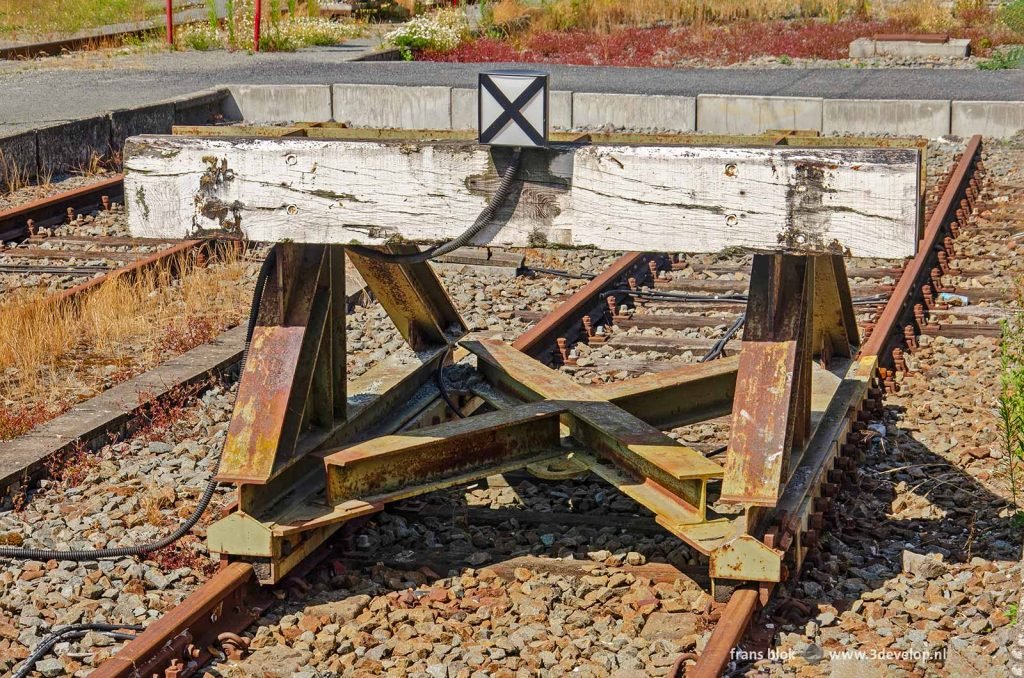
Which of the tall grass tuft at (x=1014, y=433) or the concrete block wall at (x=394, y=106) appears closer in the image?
the tall grass tuft at (x=1014, y=433)

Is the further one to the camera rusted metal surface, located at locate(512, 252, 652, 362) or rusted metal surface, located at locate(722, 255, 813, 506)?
rusted metal surface, located at locate(512, 252, 652, 362)

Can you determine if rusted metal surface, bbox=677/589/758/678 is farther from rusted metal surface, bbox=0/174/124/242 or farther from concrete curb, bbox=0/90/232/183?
concrete curb, bbox=0/90/232/183

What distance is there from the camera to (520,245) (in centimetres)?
478

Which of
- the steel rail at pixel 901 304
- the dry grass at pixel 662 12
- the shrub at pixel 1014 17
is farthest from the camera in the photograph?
the dry grass at pixel 662 12

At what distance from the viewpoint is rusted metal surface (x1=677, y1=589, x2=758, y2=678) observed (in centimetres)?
437

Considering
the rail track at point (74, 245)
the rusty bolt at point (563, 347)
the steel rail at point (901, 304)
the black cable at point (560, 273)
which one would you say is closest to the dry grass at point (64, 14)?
the rail track at point (74, 245)

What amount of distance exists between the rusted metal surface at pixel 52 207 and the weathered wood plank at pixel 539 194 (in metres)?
6.33

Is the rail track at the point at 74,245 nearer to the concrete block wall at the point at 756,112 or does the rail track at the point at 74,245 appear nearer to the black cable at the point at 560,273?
the black cable at the point at 560,273

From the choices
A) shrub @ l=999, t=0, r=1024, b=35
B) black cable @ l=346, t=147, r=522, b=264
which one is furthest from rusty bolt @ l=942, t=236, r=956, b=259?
shrub @ l=999, t=0, r=1024, b=35

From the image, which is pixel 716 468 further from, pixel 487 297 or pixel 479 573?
pixel 487 297

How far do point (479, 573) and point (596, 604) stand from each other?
0.47 m

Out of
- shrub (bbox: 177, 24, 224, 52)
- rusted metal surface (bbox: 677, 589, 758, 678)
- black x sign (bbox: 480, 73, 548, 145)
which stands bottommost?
rusted metal surface (bbox: 677, 589, 758, 678)

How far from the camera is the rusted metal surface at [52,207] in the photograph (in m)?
10.9

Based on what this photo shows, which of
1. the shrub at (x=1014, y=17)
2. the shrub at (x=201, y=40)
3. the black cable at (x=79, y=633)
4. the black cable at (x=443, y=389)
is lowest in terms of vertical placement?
the black cable at (x=79, y=633)
